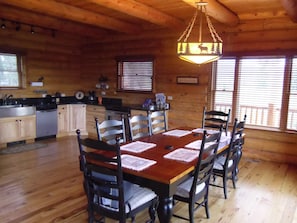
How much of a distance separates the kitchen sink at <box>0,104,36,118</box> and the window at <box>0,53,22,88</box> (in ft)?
2.57

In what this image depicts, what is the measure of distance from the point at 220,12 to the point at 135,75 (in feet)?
9.55

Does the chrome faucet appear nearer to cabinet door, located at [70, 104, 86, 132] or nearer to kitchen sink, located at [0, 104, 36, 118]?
kitchen sink, located at [0, 104, 36, 118]

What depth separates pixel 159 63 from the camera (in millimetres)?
6090

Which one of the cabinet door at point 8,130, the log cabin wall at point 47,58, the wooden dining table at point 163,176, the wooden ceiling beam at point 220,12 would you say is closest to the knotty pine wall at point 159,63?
Answer: the log cabin wall at point 47,58

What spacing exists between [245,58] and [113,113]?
3189mm

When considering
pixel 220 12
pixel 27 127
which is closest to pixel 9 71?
pixel 27 127

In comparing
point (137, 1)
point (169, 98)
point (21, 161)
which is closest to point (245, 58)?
point (169, 98)

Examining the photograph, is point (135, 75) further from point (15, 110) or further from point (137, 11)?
point (15, 110)

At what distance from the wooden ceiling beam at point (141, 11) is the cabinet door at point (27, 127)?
327 cm

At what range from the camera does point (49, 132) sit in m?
6.33

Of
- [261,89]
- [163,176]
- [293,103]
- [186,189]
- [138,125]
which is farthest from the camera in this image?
[261,89]

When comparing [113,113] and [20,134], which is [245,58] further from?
[20,134]

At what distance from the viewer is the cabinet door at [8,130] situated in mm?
5406

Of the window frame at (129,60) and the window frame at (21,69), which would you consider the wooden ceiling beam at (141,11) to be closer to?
the window frame at (129,60)
